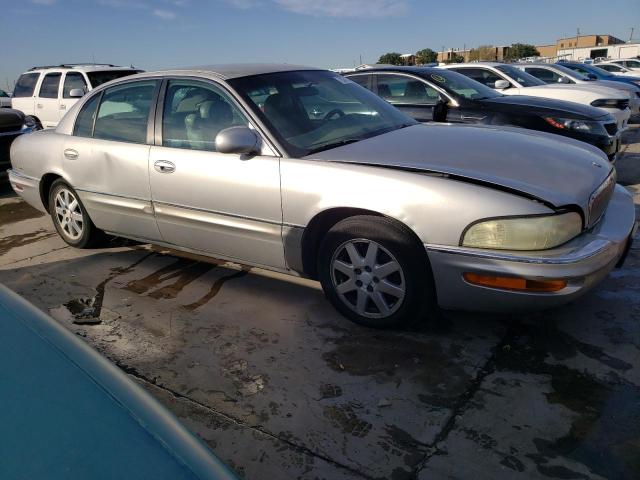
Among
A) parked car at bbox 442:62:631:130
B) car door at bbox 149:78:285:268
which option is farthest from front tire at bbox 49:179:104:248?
parked car at bbox 442:62:631:130

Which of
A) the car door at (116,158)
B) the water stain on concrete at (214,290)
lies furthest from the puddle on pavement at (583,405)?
the car door at (116,158)

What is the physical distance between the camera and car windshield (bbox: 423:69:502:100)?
6.46 m

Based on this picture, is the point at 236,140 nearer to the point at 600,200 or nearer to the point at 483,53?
the point at 600,200

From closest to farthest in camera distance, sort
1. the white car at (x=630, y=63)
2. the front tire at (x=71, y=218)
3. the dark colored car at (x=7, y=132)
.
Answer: the front tire at (x=71, y=218)
the dark colored car at (x=7, y=132)
the white car at (x=630, y=63)

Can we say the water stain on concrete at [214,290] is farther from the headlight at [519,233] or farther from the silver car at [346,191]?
the headlight at [519,233]

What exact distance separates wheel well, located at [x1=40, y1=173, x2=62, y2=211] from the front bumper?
11.3 feet

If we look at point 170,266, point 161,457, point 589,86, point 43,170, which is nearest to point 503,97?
point 589,86

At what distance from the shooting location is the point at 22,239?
17.2ft

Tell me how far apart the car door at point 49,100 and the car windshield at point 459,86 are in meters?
7.98

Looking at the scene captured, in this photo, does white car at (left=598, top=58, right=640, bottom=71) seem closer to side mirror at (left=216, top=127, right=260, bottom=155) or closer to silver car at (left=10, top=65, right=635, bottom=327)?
silver car at (left=10, top=65, right=635, bottom=327)

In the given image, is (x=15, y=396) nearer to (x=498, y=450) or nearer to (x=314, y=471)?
(x=314, y=471)

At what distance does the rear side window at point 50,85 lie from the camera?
10906 mm

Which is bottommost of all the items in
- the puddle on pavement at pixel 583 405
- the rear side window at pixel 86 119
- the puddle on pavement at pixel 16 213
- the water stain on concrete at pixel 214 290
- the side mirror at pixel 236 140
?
the puddle on pavement at pixel 583 405

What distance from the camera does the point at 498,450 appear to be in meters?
2.14
